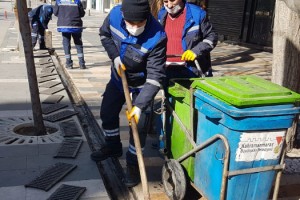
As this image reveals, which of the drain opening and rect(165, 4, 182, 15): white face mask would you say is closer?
rect(165, 4, 182, 15): white face mask

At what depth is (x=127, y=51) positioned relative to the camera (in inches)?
123

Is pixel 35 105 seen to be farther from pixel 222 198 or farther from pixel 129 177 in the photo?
pixel 222 198

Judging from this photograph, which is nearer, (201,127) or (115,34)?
(201,127)

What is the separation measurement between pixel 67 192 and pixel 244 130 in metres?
1.72

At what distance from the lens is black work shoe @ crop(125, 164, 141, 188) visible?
339cm

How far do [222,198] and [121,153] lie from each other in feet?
5.55

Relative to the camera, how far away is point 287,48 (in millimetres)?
4008

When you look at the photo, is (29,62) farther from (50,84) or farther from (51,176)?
(50,84)

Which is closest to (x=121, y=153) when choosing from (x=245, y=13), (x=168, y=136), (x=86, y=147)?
(x=86, y=147)

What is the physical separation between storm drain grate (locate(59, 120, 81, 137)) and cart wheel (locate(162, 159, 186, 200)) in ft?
5.78

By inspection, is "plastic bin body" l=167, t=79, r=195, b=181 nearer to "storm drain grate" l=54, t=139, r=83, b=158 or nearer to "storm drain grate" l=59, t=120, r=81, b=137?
"storm drain grate" l=54, t=139, r=83, b=158

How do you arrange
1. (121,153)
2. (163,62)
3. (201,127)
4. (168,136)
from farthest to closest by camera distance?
(121,153), (168,136), (163,62), (201,127)

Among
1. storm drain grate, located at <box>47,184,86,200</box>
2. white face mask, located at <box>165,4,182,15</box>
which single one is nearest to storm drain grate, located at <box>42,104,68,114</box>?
storm drain grate, located at <box>47,184,86,200</box>

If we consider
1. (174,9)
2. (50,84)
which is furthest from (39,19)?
(174,9)
